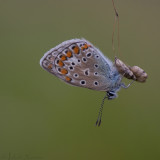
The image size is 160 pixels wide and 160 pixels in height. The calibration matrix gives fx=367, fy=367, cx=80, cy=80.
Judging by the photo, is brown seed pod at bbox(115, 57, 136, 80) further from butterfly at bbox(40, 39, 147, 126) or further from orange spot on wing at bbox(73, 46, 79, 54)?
orange spot on wing at bbox(73, 46, 79, 54)

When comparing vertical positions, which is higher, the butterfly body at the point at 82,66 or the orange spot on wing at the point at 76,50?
the orange spot on wing at the point at 76,50

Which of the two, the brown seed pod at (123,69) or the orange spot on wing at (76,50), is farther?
the orange spot on wing at (76,50)

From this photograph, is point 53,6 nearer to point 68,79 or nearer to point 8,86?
point 8,86

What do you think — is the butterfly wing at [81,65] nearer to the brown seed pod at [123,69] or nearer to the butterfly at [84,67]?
the butterfly at [84,67]

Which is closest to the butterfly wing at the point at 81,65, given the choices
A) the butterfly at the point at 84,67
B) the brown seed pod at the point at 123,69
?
the butterfly at the point at 84,67

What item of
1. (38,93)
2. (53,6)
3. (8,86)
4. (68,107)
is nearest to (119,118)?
(68,107)

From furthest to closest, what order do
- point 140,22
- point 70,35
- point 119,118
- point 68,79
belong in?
point 140,22 < point 70,35 < point 119,118 < point 68,79
